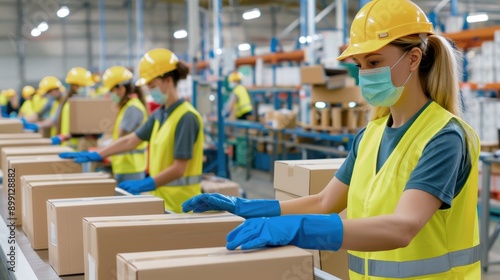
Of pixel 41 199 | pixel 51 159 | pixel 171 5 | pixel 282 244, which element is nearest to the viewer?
pixel 282 244

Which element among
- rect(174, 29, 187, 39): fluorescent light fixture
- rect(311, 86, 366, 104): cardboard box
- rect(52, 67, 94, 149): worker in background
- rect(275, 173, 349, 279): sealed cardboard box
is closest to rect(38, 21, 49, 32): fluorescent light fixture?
rect(174, 29, 187, 39): fluorescent light fixture

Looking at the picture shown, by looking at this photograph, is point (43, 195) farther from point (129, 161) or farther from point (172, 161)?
point (129, 161)

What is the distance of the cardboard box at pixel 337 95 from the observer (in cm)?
845

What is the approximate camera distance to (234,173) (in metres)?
13.4

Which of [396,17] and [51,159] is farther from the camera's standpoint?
[51,159]

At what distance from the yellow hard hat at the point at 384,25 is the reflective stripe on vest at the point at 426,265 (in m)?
0.63

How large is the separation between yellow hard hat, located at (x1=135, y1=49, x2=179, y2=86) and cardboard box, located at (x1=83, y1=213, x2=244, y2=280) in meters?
2.31

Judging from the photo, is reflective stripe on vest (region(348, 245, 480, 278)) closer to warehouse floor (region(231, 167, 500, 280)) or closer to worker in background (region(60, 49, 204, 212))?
worker in background (region(60, 49, 204, 212))

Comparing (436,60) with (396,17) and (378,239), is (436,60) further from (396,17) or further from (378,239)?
(378,239)

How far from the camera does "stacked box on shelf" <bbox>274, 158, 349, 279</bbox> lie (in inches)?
104

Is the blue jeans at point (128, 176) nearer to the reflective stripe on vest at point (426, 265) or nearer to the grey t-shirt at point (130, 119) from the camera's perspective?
the grey t-shirt at point (130, 119)

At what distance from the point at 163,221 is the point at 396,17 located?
93 cm

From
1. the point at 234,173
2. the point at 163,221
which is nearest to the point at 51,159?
the point at 163,221

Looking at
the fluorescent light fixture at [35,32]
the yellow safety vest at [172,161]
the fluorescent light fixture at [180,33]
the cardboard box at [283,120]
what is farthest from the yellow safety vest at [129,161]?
the fluorescent light fixture at [180,33]
